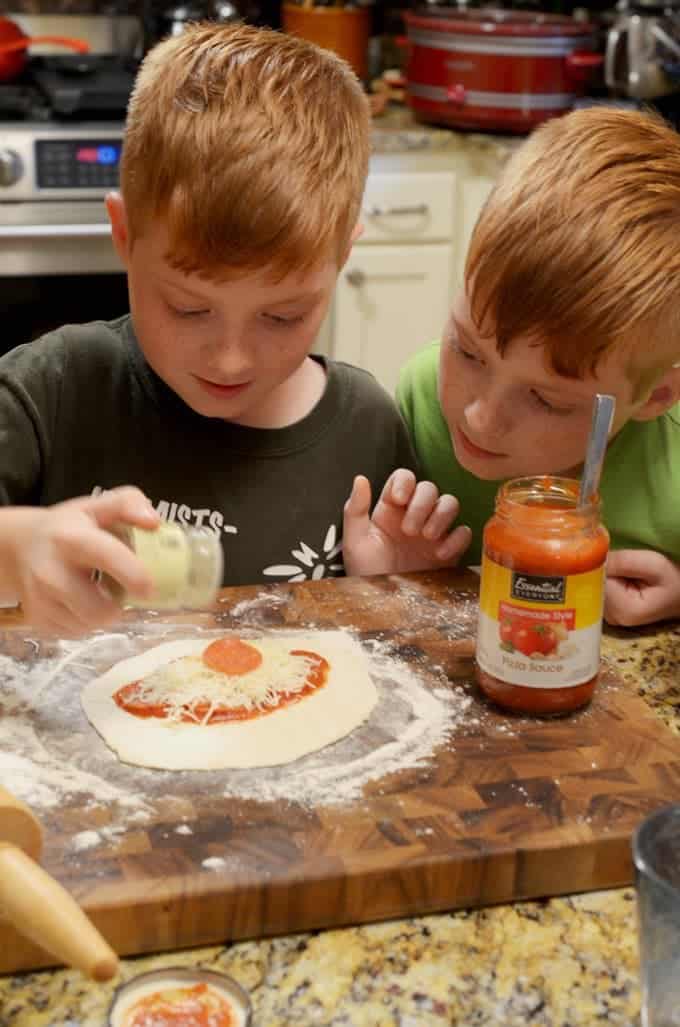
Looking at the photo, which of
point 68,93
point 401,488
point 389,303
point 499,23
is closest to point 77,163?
point 68,93

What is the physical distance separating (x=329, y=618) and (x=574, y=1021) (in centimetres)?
53

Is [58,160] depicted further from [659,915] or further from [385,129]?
[659,915]

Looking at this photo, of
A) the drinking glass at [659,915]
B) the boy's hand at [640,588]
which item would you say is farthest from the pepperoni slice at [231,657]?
the drinking glass at [659,915]

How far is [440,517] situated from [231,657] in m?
0.32

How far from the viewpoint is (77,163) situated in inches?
104

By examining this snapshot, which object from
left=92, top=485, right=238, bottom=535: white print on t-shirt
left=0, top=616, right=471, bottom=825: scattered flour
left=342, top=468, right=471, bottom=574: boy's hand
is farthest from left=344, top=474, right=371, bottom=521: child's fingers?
left=0, top=616, right=471, bottom=825: scattered flour

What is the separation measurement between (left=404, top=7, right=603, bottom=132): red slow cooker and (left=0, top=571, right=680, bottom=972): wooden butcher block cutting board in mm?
2108

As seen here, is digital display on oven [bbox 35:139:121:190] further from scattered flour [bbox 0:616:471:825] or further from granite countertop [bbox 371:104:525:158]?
scattered flour [bbox 0:616:471:825]

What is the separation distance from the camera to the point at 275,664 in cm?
111

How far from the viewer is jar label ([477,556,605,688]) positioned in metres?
1.00

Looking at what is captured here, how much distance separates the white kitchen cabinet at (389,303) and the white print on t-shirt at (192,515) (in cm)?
160

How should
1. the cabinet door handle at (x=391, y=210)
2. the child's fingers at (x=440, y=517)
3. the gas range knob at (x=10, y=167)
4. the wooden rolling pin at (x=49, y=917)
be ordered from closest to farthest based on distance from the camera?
1. the wooden rolling pin at (x=49, y=917)
2. the child's fingers at (x=440, y=517)
3. the gas range knob at (x=10, y=167)
4. the cabinet door handle at (x=391, y=210)

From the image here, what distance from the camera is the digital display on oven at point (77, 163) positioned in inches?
103

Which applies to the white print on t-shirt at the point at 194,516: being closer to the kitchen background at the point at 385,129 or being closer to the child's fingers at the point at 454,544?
the child's fingers at the point at 454,544
